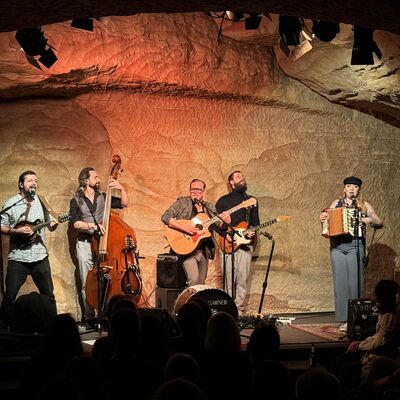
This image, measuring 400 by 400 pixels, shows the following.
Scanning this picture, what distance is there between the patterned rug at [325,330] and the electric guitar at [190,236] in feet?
5.48

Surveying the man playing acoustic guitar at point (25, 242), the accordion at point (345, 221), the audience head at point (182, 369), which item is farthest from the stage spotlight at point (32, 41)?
the audience head at point (182, 369)

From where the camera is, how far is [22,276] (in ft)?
28.6

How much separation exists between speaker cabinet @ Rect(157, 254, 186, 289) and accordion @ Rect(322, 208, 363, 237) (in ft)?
6.71

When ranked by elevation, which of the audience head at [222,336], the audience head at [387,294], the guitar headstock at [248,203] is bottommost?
the audience head at [222,336]

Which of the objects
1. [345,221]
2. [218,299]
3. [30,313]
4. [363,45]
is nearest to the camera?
[30,313]

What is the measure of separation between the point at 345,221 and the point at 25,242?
4009 millimetres

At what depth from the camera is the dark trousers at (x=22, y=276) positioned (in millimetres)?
8617

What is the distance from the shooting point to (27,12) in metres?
4.75

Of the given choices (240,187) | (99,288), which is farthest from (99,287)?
(240,187)

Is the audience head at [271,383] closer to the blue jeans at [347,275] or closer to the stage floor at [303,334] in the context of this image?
the stage floor at [303,334]

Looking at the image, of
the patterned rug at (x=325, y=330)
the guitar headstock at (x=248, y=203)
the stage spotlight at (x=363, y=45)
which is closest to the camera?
the stage spotlight at (x=363, y=45)

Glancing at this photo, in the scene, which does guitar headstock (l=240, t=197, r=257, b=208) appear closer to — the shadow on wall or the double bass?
the double bass

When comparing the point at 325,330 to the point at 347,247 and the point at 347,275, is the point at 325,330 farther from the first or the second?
the point at 347,247

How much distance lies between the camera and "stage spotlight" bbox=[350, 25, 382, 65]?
25.6 feet
